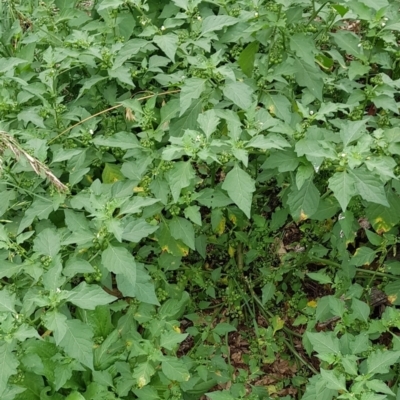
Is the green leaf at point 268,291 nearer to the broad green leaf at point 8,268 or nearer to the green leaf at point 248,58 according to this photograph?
the green leaf at point 248,58

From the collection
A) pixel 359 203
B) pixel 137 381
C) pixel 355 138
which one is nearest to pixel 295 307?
pixel 359 203

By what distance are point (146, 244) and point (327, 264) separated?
3.93ft

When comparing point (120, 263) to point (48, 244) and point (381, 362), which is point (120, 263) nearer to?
point (48, 244)

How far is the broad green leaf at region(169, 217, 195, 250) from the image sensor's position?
291cm

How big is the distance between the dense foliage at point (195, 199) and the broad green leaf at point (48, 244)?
0.03ft

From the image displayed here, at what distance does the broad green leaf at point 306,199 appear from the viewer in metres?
2.72

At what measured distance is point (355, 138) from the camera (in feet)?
8.19

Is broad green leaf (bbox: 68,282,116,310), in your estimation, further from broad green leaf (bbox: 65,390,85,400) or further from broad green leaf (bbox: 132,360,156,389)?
broad green leaf (bbox: 65,390,85,400)

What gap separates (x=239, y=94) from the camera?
2678 millimetres

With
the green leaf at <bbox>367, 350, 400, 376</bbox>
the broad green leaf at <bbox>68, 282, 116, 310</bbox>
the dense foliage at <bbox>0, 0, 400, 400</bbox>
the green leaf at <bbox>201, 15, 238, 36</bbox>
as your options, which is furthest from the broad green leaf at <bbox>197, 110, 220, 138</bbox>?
the green leaf at <bbox>367, 350, 400, 376</bbox>

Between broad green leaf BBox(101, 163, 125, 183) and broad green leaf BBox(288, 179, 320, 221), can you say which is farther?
broad green leaf BBox(101, 163, 125, 183)

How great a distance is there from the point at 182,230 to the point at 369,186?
1041mm

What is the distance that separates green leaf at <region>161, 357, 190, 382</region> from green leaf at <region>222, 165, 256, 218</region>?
3.38 feet

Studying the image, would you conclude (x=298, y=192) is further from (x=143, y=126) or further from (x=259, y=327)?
(x=259, y=327)
